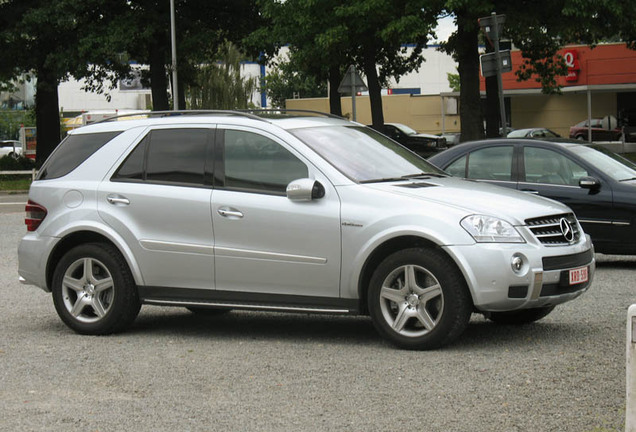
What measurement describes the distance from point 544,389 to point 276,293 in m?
2.32

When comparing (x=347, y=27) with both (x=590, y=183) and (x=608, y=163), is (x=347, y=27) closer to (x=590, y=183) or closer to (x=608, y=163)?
(x=608, y=163)

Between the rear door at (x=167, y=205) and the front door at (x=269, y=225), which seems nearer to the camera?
the front door at (x=269, y=225)

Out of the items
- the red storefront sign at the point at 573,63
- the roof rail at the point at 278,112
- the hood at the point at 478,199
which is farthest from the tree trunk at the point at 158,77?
the hood at the point at 478,199

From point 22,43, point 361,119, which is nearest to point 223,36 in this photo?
point 22,43

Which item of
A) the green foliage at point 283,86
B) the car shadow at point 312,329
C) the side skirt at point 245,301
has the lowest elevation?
the car shadow at point 312,329

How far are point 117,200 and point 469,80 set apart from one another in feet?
78.9

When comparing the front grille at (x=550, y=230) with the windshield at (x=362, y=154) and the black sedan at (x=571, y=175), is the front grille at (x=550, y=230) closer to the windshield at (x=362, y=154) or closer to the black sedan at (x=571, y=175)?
the windshield at (x=362, y=154)

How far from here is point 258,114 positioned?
8484mm

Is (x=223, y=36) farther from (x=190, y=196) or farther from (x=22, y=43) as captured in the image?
(x=190, y=196)

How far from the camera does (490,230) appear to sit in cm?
714

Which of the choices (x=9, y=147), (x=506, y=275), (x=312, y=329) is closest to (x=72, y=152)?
(x=312, y=329)

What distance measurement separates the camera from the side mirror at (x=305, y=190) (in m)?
Result: 7.46

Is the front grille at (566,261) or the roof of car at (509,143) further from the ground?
the roof of car at (509,143)

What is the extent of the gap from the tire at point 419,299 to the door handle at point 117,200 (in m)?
2.14
